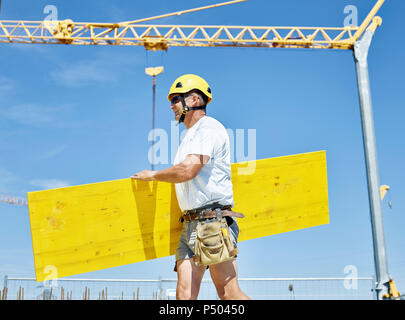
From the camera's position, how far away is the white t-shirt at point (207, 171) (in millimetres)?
3494

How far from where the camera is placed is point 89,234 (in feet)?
13.5

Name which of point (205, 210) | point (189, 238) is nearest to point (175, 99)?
point (205, 210)

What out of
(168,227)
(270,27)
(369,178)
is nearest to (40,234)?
(168,227)

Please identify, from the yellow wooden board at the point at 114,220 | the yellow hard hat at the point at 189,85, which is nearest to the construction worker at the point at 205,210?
the yellow hard hat at the point at 189,85

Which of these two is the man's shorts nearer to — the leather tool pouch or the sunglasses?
the leather tool pouch

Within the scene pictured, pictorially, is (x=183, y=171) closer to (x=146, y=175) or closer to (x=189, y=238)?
(x=146, y=175)

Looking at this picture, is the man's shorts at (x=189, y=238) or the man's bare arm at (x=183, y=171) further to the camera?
the man's shorts at (x=189, y=238)

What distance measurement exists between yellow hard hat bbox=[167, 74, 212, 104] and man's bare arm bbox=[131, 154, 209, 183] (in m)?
0.65

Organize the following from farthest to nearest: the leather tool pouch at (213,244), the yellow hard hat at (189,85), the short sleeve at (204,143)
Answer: the yellow hard hat at (189,85) < the short sleeve at (204,143) < the leather tool pouch at (213,244)

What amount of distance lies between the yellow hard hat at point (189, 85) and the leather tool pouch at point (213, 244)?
43.5 inches

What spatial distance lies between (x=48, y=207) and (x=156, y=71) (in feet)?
49.6

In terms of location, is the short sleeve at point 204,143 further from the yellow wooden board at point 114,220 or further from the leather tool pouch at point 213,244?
the yellow wooden board at point 114,220

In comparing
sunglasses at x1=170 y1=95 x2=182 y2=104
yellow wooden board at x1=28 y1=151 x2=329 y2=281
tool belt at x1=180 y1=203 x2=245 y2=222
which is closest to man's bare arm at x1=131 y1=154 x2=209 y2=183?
tool belt at x1=180 y1=203 x2=245 y2=222
